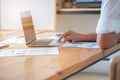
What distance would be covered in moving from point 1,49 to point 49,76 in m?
0.57

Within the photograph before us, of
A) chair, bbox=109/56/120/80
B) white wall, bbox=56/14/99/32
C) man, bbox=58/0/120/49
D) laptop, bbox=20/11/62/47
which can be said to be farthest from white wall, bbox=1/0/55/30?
chair, bbox=109/56/120/80

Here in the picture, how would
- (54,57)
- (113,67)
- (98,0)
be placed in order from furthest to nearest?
(98,0) < (54,57) < (113,67)

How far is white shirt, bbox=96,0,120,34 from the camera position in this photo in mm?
1192

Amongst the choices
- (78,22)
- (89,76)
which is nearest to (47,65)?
(89,76)

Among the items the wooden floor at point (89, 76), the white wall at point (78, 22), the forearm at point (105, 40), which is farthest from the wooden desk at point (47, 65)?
the white wall at point (78, 22)

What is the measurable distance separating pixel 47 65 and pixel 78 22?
2.01 meters

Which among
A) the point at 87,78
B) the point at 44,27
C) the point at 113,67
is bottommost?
the point at 87,78

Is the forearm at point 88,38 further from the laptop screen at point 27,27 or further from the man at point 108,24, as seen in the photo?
the laptop screen at point 27,27

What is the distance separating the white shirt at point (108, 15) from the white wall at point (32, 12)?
163 cm

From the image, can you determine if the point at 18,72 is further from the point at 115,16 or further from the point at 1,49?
the point at 115,16

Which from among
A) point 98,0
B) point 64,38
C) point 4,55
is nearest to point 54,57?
point 4,55

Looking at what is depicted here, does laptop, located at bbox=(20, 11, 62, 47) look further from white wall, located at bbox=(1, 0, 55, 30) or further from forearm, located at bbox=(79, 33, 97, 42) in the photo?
white wall, located at bbox=(1, 0, 55, 30)

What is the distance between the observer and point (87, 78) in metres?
2.15

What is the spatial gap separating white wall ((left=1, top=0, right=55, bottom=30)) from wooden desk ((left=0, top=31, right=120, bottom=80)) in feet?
5.59
